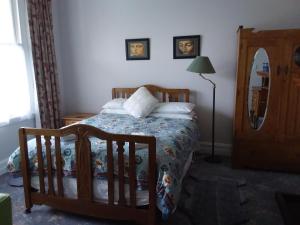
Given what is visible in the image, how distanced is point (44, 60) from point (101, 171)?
2429mm

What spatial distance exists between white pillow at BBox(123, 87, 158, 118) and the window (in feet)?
4.73

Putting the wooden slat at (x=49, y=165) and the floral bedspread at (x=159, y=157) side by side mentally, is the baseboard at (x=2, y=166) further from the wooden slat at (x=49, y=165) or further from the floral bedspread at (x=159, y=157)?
the wooden slat at (x=49, y=165)

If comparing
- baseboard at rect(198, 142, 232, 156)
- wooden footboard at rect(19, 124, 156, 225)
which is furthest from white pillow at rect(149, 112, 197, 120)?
wooden footboard at rect(19, 124, 156, 225)

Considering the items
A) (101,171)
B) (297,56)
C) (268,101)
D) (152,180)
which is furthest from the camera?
(268,101)

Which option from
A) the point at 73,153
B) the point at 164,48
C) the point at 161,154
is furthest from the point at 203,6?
the point at 73,153

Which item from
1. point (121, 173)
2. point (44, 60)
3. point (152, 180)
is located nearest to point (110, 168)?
point (121, 173)

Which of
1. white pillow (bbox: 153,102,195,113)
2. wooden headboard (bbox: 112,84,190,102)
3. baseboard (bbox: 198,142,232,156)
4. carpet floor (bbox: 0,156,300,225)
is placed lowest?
carpet floor (bbox: 0,156,300,225)

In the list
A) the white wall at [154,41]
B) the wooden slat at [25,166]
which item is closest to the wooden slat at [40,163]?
the wooden slat at [25,166]

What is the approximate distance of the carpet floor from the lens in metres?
2.25

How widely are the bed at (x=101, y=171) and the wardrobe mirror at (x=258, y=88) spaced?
1195mm

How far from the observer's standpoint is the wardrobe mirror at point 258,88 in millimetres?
3012

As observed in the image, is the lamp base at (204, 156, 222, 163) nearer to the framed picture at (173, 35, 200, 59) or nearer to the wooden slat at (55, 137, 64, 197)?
the framed picture at (173, 35, 200, 59)

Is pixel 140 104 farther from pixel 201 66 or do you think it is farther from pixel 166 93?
pixel 201 66

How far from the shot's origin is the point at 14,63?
346cm
